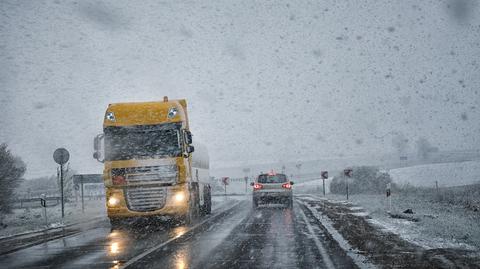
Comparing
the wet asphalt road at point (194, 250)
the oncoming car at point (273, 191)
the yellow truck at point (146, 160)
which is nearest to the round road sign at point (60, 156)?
the yellow truck at point (146, 160)

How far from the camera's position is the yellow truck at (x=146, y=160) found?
1398cm

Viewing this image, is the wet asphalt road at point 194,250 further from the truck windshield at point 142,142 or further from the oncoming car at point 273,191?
the oncoming car at point 273,191

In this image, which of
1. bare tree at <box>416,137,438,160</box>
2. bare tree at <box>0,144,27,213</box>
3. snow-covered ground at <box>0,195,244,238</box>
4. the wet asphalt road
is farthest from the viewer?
bare tree at <box>416,137,438,160</box>

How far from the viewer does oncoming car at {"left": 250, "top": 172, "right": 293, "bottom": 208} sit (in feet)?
76.7

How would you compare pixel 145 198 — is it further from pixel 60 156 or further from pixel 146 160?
pixel 60 156

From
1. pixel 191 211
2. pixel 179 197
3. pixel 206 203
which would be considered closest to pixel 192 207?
pixel 191 211

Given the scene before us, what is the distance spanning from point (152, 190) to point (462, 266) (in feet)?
29.1

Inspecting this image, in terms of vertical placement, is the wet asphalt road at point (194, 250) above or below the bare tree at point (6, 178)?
below

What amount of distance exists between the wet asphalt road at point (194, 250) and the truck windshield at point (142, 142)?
2259 millimetres

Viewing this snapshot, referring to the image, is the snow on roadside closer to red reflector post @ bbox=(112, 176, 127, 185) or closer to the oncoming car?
red reflector post @ bbox=(112, 176, 127, 185)

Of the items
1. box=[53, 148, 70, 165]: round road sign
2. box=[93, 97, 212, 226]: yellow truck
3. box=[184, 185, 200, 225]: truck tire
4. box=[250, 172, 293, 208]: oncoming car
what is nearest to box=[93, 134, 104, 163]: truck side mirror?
box=[93, 97, 212, 226]: yellow truck

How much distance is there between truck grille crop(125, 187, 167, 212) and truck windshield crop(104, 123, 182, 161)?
0.97m

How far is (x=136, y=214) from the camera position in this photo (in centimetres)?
1398

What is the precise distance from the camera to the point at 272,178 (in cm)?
2394
